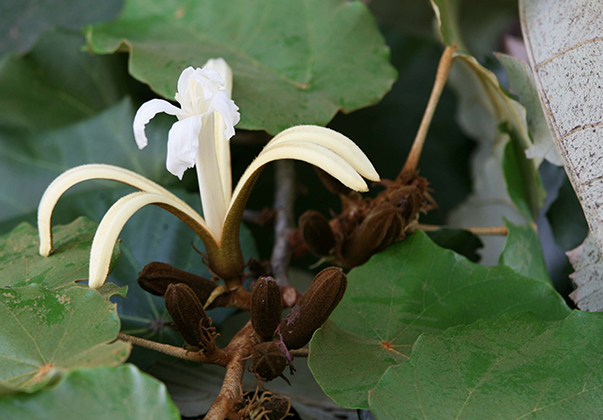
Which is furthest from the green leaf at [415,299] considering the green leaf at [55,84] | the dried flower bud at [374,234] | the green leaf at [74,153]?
the green leaf at [55,84]

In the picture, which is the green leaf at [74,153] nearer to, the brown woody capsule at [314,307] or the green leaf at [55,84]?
the green leaf at [55,84]

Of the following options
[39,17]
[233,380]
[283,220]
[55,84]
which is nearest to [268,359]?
[233,380]

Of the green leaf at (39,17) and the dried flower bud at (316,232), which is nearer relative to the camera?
the dried flower bud at (316,232)

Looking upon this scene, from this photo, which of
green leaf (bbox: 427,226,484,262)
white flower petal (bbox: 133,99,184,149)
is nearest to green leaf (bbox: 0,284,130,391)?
white flower petal (bbox: 133,99,184,149)

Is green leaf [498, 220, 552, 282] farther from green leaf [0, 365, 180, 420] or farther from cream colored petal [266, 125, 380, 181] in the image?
green leaf [0, 365, 180, 420]

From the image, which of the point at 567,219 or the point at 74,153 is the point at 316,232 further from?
the point at 74,153

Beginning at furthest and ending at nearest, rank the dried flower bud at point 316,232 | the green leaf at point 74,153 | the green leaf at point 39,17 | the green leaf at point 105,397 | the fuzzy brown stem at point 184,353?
the green leaf at point 39,17
the green leaf at point 74,153
the dried flower bud at point 316,232
the fuzzy brown stem at point 184,353
the green leaf at point 105,397
